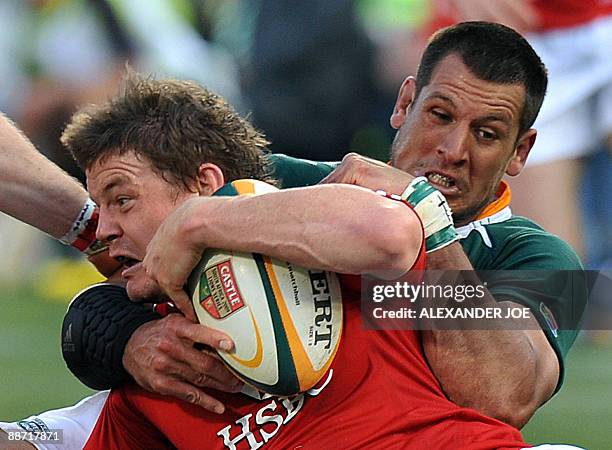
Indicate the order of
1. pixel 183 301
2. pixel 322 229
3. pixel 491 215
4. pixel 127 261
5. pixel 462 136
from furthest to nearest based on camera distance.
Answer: pixel 491 215, pixel 462 136, pixel 127 261, pixel 183 301, pixel 322 229

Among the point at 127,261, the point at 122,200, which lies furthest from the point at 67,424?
the point at 122,200

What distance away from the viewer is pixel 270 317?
8.48 feet

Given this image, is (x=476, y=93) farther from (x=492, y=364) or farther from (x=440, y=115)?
(x=492, y=364)

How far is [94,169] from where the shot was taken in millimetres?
2908

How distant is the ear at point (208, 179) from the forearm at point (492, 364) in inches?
20.5

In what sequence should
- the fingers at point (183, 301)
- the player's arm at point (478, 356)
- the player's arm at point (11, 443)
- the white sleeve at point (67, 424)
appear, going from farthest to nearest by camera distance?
the white sleeve at point (67, 424), the player's arm at point (11, 443), the player's arm at point (478, 356), the fingers at point (183, 301)

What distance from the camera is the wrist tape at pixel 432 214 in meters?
2.72

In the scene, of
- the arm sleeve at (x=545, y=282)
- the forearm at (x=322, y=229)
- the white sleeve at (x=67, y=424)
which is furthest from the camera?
the white sleeve at (x=67, y=424)

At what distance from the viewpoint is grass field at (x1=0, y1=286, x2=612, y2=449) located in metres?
6.59

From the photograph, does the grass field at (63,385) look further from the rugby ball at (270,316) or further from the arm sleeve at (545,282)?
the rugby ball at (270,316)

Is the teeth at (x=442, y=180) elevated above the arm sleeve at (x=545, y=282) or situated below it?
above

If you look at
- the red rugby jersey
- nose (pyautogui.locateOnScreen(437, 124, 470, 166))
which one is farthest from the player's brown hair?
the red rugby jersey

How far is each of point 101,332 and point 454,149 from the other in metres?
1.16

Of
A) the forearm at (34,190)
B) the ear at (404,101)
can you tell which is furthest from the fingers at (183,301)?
the ear at (404,101)
